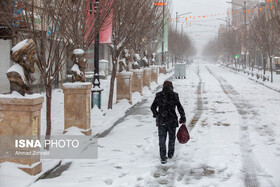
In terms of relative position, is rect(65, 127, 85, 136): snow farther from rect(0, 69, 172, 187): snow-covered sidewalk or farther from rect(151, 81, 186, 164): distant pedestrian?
rect(151, 81, 186, 164): distant pedestrian

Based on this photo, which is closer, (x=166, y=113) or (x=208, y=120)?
(x=166, y=113)

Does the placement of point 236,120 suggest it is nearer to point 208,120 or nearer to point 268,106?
point 208,120

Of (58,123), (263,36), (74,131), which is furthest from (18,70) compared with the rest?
(263,36)

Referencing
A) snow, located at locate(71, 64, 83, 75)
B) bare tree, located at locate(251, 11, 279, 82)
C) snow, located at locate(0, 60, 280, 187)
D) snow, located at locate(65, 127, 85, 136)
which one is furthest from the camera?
bare tree, located at locate(251, 11, 279, 82)

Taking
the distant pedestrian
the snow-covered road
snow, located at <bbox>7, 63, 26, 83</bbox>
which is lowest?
the snow-covered road

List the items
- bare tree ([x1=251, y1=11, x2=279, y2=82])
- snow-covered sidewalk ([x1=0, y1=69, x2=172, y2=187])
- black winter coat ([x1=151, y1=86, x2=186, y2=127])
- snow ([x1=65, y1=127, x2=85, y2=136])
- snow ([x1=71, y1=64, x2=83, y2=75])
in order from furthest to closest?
bare tree ([x1=251, y1=11, x2=279, y2=82])
snow ([x1=71, y1=64, x2=83, y2=75])
snow ([x1=65, y1=127, x2=85, y2=136])
black winter coat ([x1=151, y1=86, x2=186, y2=127])
snow-covered sidewalk ([x1=0, y1=69, x2=172, y2=187])

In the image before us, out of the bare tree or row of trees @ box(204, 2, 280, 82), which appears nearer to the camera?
row of trees @ box(204, 2, 280, 82)

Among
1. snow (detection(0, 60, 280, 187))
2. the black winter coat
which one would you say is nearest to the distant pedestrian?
the black winter coat

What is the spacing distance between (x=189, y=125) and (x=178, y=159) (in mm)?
4135

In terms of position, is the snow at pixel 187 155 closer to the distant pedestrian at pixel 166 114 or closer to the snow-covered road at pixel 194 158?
the snow-covered road at pixel 194 158

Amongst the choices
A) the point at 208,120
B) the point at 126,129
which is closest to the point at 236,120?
the point at 208,120

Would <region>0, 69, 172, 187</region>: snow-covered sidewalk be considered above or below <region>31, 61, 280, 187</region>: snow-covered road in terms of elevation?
above

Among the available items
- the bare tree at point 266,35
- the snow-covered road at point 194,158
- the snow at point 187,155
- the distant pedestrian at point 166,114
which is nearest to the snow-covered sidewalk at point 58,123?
the snow at point 187,155

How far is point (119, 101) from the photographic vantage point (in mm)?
16422
